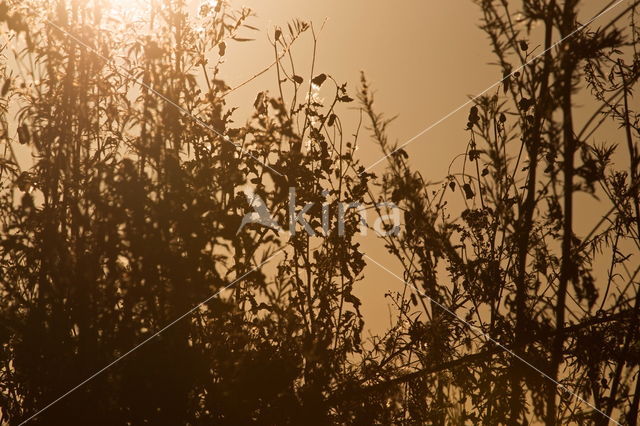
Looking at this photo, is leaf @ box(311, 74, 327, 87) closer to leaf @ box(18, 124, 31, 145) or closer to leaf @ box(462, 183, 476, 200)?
leaf @ box(462, 183, 476, 200)

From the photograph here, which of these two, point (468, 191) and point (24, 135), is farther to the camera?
point (468, 191)

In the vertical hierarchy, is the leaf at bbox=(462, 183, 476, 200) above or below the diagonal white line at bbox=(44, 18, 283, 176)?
below

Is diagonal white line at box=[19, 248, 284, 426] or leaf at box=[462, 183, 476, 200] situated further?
leaf at box=[462, 183, 476, 200]

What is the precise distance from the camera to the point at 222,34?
5.42 metres

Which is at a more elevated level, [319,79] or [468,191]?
[319,79]

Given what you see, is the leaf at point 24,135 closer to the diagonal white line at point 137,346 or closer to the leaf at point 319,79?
the diagonal white line at point 137,346

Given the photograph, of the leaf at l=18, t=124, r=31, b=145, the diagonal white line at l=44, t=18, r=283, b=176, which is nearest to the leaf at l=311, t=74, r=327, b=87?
the diagonal white line at l=44, t=18, r=283, b=176

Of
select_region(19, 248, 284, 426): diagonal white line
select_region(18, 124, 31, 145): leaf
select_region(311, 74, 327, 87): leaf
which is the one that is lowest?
select_region(19, 248, 284, 426): diagonal white line

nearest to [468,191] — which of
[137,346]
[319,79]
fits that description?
[319,79]

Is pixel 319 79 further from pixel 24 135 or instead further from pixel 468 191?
pixel 24 135

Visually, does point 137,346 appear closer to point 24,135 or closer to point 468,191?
point 24,135

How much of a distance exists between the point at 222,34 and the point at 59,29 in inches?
47.2

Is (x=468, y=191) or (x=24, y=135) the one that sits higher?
(x=24, y=135)

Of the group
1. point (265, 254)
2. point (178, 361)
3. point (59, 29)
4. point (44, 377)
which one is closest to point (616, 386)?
point (265, 254)
